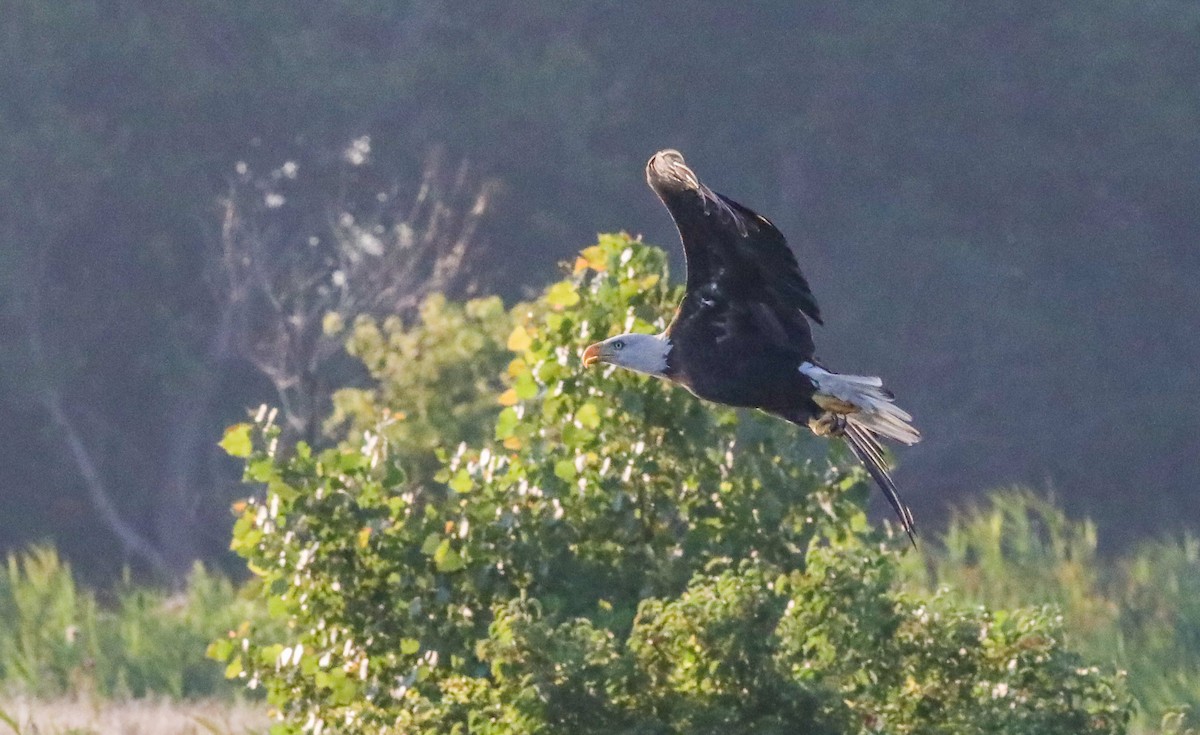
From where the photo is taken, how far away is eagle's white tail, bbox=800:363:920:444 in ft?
18.7

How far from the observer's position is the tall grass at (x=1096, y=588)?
9359 mm

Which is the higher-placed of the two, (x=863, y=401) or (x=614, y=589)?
(x=863, y=401)

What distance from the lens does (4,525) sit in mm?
22594

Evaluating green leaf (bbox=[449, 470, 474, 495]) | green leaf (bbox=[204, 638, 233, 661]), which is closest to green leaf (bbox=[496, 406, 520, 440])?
green leaf (bbox=[449, 470, 474, 495])

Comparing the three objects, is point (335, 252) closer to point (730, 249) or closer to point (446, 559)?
point (446, 559)

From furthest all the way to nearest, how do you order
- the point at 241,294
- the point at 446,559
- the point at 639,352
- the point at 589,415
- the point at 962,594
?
the point at 241,294, the point at 962,594, the point at 589,415, the point at 446,559, the point at 639,352

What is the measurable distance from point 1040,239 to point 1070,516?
2914 millimetres

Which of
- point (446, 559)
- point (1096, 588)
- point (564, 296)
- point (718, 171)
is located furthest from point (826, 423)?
point (718, 171)

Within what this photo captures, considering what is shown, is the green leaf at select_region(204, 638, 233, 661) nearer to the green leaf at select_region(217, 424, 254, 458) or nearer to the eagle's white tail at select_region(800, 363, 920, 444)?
the green leaf at select_region(217, 424, 254, 458)

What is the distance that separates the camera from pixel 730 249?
5.75 m

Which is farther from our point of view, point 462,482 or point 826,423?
point 462,482

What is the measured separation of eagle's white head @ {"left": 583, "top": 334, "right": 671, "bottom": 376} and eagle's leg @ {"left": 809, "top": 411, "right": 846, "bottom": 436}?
0.42 meters

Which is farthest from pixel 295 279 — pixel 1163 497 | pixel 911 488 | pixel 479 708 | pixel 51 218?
pixel 479 708

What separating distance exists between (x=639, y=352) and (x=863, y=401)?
23.4 inches
